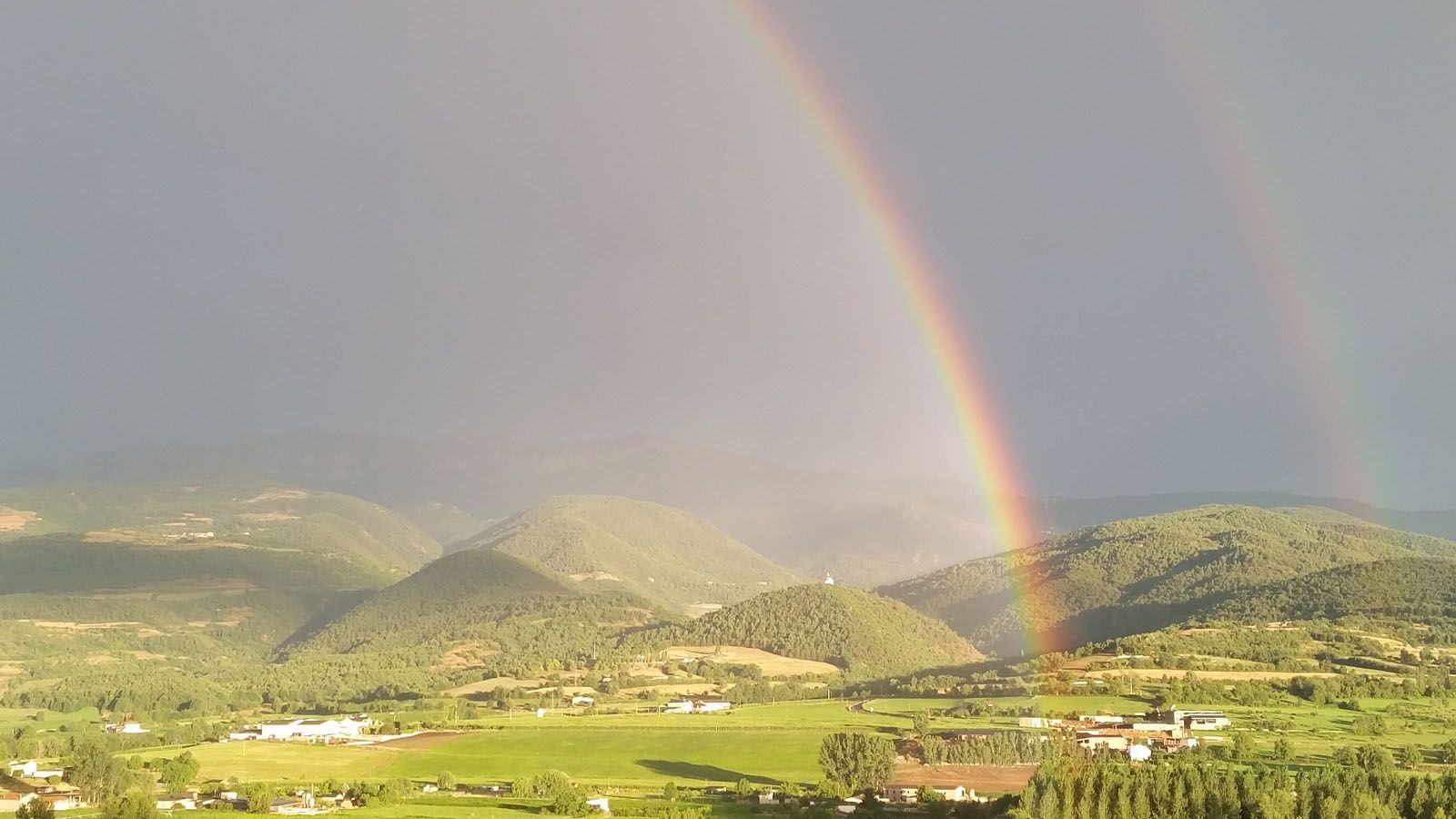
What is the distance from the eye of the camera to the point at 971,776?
90.1 m

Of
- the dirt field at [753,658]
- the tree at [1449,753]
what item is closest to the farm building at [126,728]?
the dirt field at [753,658]

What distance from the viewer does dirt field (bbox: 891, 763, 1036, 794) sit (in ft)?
279

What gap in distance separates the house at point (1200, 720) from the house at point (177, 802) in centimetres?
7409

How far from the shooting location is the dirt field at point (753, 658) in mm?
177875

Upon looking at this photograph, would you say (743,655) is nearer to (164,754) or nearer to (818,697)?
(818,697)

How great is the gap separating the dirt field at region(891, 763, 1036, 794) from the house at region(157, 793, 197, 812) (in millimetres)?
48466

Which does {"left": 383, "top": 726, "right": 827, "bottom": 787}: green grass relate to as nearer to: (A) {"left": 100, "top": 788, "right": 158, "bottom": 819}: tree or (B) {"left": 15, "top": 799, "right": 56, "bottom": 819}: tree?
(A) {"left": 100, "top": 788, "right": 158, "bottom": 819}: tree

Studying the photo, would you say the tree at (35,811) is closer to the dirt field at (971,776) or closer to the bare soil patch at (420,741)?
the bare soil patch at (420,741)

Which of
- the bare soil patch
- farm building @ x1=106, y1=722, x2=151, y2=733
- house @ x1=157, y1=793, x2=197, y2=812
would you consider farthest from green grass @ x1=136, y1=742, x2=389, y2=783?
farm building @ x1=106, y1=722, x2=151, y2=733

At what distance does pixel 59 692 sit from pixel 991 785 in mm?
132451

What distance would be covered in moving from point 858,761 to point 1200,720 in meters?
32.4

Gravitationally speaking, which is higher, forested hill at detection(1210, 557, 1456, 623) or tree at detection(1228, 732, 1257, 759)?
forested hill at detection(1210, 557, 1456, 623)

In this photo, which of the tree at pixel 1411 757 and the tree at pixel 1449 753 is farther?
the tree at pixel 1449 753

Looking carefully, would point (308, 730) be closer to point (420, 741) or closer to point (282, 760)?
point (420, 741)
